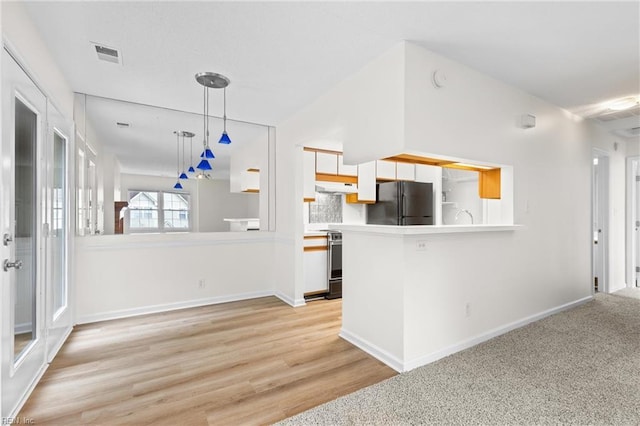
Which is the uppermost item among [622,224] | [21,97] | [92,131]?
[92,131]

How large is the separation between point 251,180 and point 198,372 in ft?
8.91

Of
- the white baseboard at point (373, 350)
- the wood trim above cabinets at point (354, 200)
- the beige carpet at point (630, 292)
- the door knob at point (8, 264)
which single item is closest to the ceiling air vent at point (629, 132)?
the beige carpet at point (630, 292)

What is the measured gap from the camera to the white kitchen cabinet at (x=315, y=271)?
165 inches

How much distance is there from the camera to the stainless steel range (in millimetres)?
4359

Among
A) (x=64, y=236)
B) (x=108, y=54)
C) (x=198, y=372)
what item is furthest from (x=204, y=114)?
(x=198, y=372)

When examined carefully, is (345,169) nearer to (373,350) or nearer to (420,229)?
(420,229)

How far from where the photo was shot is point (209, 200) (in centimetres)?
411

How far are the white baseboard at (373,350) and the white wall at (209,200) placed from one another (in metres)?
2.22

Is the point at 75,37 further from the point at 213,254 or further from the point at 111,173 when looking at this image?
the point at 213,254

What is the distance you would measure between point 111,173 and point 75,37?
1.83 metres

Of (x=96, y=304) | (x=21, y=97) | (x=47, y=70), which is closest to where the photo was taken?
(x=21, y=97)

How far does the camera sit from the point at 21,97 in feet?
6.22

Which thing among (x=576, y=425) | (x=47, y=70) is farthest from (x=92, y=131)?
(x=576, y=425)

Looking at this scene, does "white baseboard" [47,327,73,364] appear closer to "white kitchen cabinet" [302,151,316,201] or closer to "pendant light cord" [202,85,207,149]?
"pendant light cord" [202,85,207,149]
